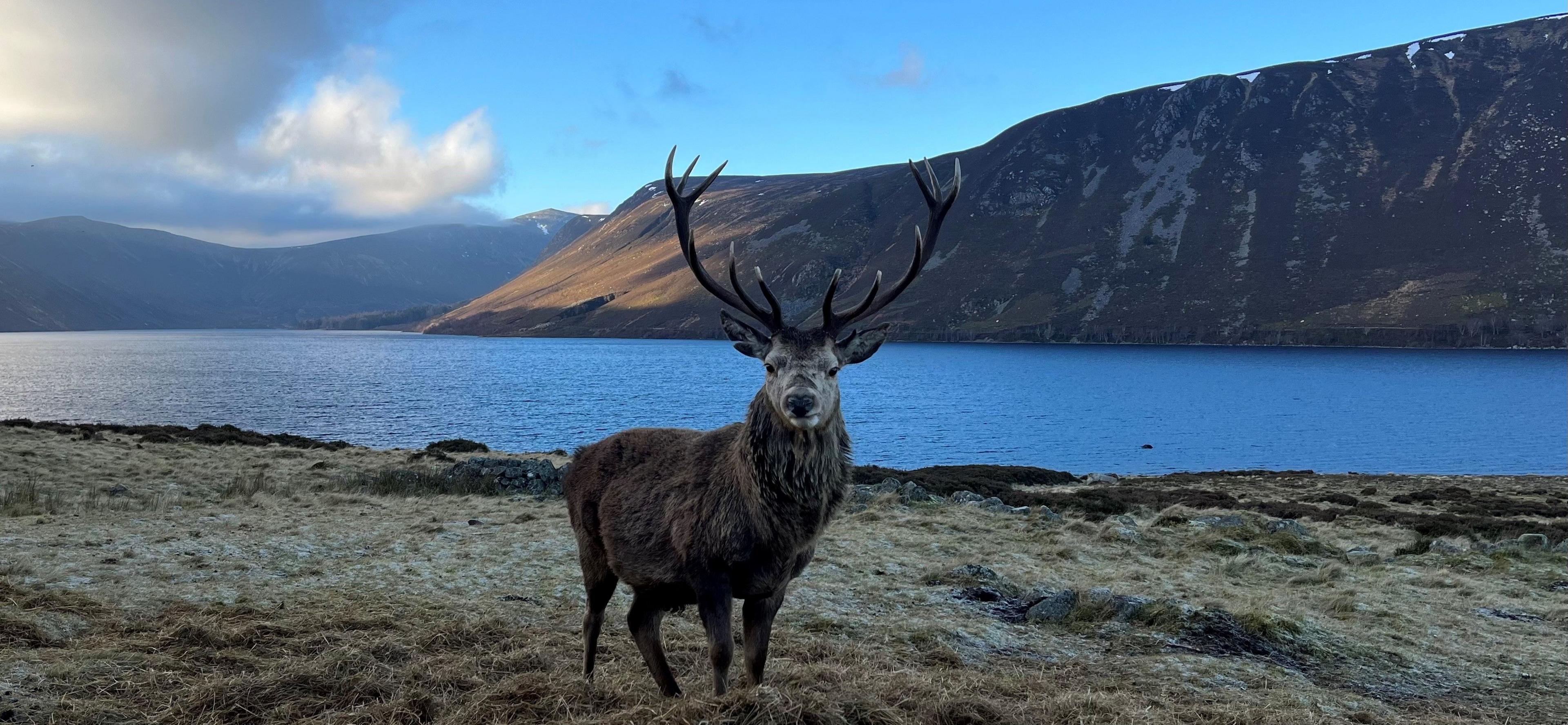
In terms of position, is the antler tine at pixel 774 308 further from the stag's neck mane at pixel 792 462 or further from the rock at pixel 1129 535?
the rock at pixel 1129 535

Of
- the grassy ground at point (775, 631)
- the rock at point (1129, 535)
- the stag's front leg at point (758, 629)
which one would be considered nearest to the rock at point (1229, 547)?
the grassy ground at point (775, 631)

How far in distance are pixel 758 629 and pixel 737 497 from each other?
0.97 metres

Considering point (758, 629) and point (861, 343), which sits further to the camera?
point (861, 343)

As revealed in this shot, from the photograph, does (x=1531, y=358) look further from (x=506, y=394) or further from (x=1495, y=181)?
(x=506, y=394)

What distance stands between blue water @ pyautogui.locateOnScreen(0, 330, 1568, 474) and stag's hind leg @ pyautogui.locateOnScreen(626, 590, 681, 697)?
35200 millimetres

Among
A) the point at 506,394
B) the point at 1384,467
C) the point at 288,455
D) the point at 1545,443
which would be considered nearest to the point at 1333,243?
the point at 1545,443

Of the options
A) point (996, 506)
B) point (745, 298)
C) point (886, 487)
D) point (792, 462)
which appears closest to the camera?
→ point (792, 462)

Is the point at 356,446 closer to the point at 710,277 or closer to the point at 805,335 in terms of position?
the point at 710,277

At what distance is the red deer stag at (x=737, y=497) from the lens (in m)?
6.00

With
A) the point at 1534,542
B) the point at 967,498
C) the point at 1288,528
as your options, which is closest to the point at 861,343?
the point at 1288,528

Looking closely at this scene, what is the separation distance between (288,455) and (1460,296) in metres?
181

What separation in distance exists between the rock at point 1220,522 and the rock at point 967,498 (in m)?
5.01

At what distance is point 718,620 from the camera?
19.5 feet

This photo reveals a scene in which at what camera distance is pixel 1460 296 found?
148 m
